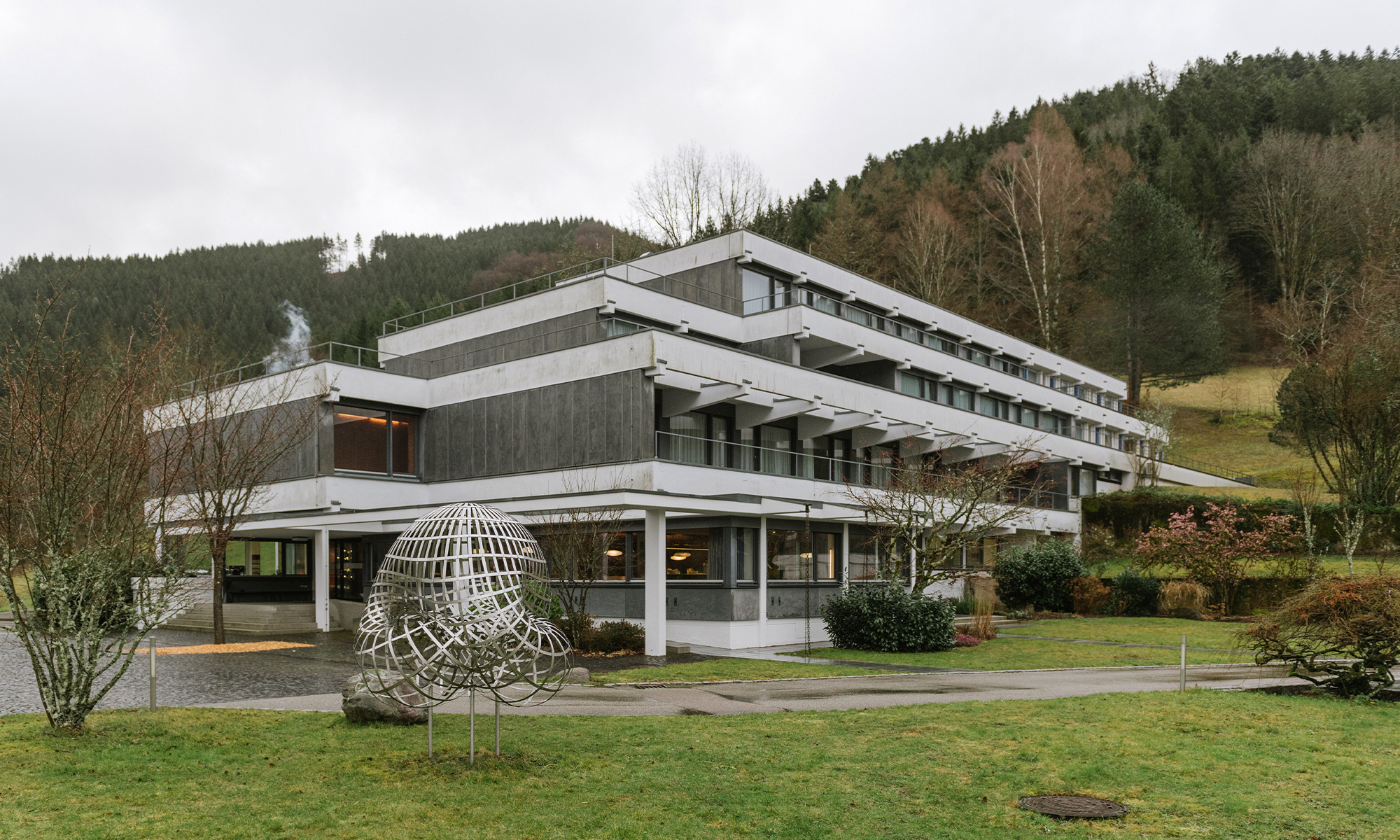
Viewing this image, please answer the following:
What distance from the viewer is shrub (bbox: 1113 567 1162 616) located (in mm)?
34375

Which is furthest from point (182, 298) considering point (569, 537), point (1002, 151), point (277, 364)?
point (569, 537)

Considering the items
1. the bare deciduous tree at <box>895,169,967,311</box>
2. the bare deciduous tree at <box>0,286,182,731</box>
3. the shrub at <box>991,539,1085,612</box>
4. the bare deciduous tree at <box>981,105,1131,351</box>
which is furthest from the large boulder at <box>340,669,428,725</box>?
the bare deciduous tree at <box>981,105,1131,351</box>

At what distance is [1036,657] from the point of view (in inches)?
884

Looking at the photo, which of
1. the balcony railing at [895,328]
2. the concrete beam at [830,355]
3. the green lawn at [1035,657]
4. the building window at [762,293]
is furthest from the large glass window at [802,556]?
the building window at [762,293]

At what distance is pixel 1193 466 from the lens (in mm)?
63000

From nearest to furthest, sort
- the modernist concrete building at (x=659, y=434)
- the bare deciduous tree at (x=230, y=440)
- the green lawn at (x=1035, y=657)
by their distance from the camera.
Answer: the green lawn at (x=1035, y=657) → the bare deciduous tree at (x=230, y=440) → the modernist concrete building at (x=659, y=434)

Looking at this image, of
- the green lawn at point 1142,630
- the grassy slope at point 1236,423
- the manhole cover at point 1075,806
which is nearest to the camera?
the manhole cover at point 1075,806

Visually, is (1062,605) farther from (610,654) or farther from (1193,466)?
(1193,466)

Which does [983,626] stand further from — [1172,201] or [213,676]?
[1172,201]

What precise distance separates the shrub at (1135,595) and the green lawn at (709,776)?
2214cm

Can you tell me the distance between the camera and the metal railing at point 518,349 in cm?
3159

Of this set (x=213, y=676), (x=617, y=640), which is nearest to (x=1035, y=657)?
(x=617, y=640)

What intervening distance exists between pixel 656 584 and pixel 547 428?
25.3 ft

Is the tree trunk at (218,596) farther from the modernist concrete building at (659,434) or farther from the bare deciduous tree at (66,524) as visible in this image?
the bare deciduous tree at (66,524)
